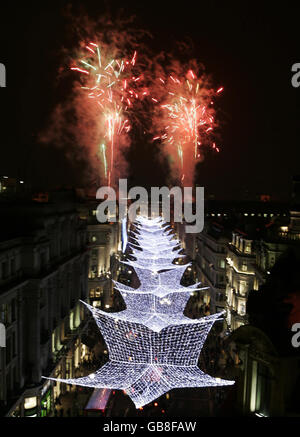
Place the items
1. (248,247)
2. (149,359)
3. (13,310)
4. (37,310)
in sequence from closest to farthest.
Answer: (149,359), (13,310), (37,310), (248,247)

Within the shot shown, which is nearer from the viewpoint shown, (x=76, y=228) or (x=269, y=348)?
(x=269, y=348)

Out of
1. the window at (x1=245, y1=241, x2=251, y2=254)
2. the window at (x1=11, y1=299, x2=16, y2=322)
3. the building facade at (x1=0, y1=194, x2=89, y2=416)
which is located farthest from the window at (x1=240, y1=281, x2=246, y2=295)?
the window at (x1=11, y1=299, x2=16, y2=322)

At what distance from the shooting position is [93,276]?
5509cm

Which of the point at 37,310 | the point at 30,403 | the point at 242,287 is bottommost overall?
the point at 30,403

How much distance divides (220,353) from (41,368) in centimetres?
1691

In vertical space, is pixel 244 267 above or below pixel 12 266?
below

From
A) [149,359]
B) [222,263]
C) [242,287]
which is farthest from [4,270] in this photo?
[222,263]

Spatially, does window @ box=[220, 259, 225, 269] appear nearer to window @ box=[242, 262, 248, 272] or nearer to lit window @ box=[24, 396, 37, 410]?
window @ box=[242, 262, 248, 272]

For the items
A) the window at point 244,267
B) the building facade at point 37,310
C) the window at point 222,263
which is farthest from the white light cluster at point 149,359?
the window at point 222,263

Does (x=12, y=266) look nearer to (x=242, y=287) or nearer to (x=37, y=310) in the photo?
(x=37, y=310)

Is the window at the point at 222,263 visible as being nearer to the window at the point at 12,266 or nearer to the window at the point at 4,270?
the window at the point at 12,266
